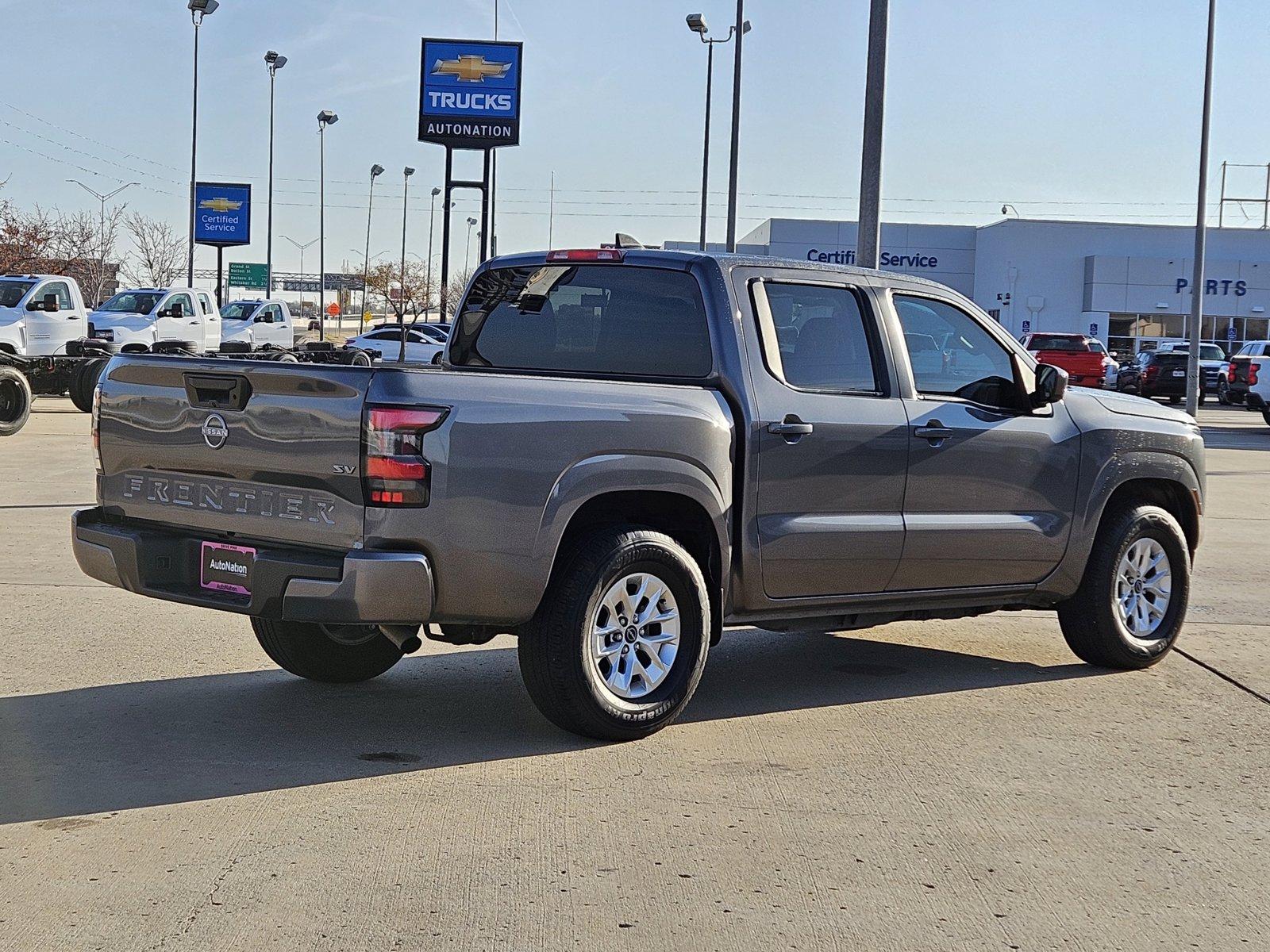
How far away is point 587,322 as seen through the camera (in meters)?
6.96

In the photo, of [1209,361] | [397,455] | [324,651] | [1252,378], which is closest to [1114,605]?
[324,651]

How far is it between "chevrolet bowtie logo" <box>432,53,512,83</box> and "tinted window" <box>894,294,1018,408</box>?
124 feet

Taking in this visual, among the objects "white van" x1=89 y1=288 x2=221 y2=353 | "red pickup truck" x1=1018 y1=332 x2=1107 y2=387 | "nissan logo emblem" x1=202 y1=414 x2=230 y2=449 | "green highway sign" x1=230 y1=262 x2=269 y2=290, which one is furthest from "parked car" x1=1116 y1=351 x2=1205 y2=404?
"green highway sign" x1=230 y1=262 x2=269 y2=290

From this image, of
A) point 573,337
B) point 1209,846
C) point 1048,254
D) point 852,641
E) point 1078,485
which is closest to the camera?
point 1209,846

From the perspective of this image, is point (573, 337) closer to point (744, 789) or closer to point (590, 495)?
point (590, 495)

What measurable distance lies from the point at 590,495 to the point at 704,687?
5.76 feet

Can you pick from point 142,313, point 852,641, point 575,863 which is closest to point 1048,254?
point 142,313

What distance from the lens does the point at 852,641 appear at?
871 cm

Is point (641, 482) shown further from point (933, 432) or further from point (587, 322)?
point (933, 432)

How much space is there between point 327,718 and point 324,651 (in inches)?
22.0

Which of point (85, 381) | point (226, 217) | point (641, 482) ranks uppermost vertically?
point (226, 217)

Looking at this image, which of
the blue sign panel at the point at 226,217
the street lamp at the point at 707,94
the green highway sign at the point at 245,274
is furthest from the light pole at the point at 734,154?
the green highway sign at the point at 245,274

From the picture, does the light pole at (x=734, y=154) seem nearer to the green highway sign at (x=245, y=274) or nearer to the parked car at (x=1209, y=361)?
the parked car at (x=1209, y=361)

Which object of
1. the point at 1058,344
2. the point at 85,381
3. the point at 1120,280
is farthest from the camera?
the point at 1120,280
